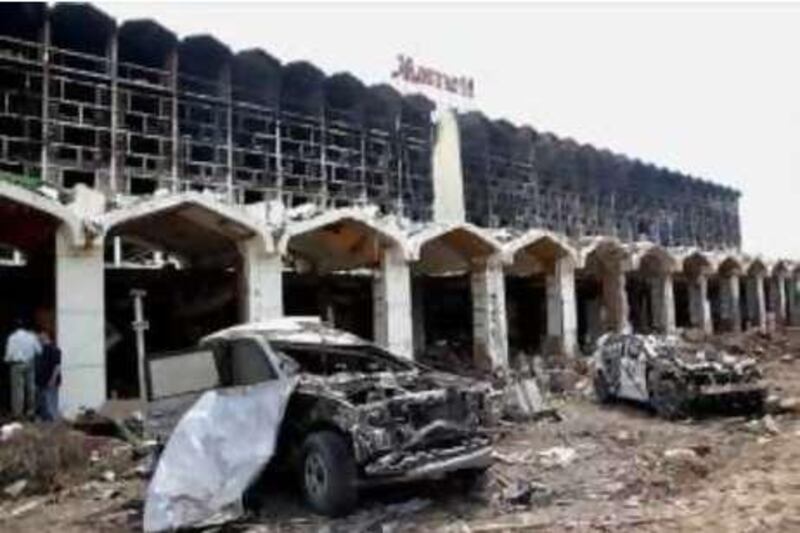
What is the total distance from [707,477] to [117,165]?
18.2 m

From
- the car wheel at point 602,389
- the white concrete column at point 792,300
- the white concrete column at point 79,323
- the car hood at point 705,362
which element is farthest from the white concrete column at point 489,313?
the white concrete column at point 792,300

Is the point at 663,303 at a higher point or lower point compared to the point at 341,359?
higher

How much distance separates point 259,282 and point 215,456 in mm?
10300

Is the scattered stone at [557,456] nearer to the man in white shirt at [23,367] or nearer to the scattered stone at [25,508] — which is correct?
the scattered stone at [25,508]

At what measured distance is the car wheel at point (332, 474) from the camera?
31.4 ft

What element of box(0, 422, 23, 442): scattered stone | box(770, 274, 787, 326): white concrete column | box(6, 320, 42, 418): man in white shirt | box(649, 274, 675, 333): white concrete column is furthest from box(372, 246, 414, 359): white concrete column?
box(770, 274, 787, 326): white concrete column

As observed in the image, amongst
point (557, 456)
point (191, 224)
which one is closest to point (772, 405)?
point (557, 456)

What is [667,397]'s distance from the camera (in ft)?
54.7

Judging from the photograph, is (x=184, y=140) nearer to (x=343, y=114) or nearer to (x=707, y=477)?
(x=343, y=114)

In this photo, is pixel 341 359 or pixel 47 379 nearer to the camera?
pixel 341 359

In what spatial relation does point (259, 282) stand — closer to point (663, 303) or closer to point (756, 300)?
point (663, 303)

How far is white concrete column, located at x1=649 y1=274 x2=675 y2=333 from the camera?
35.0 metres

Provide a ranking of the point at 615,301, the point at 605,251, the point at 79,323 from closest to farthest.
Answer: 1. the point at 79,323
2. the point at 605,251
3. the point at 615,301

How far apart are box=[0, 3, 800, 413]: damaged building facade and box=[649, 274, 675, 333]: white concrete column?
72mm
